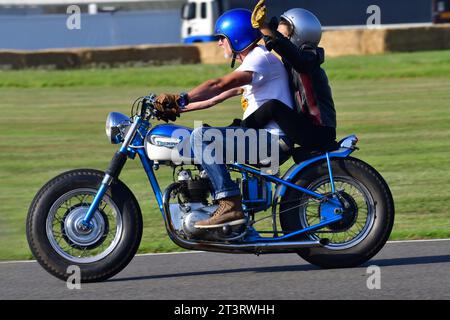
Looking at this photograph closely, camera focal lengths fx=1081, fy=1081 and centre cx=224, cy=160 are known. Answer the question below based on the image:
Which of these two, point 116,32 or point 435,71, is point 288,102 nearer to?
point 435,71

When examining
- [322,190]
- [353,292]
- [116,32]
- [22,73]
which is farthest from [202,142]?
[116,32]

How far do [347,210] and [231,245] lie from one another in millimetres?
823

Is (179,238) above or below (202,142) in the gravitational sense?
below

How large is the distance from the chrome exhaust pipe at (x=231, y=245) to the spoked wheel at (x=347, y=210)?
10 centimetres

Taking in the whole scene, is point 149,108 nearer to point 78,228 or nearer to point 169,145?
point 169,145

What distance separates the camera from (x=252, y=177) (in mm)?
7133

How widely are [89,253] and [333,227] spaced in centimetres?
162

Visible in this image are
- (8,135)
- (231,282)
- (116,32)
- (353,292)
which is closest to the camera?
(353,292)

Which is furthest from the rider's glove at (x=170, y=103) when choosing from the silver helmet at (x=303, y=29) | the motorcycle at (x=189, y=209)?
the silver helmet at (x=303, y=29)

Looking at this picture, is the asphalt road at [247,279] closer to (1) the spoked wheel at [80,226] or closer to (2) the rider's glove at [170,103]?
(1) the spoked wheel at [80,226]

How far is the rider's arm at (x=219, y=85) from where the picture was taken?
6742 mm

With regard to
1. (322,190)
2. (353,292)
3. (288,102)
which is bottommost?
(353,292)

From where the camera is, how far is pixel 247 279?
268 inches

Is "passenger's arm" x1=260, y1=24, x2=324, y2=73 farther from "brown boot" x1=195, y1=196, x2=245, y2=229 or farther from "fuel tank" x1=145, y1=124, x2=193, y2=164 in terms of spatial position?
"brown boot" x1=195, y1=196, x2=245, y2=229
